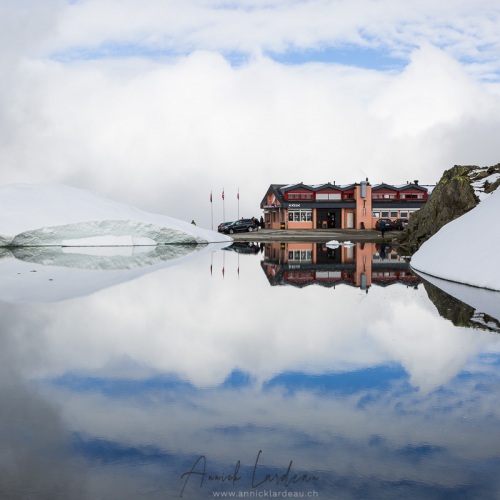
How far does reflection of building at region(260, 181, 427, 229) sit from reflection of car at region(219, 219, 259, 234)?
496 centimetres

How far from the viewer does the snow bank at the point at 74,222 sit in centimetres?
4150

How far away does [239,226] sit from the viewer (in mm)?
71750

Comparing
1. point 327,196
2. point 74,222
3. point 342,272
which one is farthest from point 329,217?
point 342,272

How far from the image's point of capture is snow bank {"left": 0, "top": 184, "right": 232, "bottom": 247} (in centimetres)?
4150

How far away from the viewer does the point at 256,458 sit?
4.40 metres

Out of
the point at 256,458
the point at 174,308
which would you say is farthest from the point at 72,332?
the point at 256,458

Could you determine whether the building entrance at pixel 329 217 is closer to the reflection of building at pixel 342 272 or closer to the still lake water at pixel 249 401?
the reflection of building at pixel 342 272

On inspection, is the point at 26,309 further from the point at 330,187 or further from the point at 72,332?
the point at 330,187

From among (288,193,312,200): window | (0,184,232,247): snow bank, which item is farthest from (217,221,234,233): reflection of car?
(0,184,232,247): snow bank

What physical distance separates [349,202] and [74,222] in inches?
1664

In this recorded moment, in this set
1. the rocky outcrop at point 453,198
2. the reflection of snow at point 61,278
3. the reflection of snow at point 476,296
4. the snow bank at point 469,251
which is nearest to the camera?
the reflection of snow at point 476,296

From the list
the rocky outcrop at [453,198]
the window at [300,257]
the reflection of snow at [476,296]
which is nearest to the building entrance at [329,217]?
the rocky outcrop at [453,198]

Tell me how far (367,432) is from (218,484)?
4.87ft

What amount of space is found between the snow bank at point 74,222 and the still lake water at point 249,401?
30451 mm
